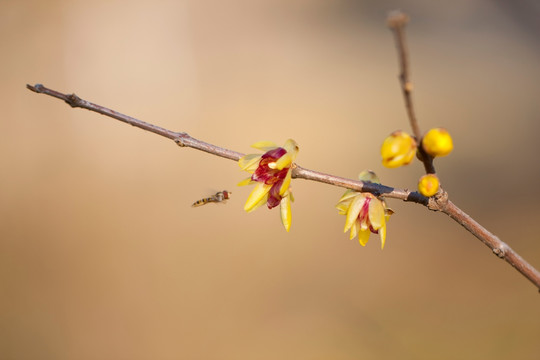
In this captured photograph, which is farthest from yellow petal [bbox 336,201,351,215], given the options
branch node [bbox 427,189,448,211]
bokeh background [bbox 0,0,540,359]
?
bokeh background [bbox 0,0,540,359]

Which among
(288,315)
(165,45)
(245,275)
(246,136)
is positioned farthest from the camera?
(165,45)

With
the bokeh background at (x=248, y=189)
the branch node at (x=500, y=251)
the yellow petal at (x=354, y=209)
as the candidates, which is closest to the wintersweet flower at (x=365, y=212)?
the yellow petal at (x=354, y=209)

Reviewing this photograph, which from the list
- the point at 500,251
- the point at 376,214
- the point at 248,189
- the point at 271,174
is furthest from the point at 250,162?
the point at 248,189

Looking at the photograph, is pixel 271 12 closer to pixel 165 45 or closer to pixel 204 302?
pixel 165 45

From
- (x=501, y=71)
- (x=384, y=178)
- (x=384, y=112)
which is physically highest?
(x=501, y=71)

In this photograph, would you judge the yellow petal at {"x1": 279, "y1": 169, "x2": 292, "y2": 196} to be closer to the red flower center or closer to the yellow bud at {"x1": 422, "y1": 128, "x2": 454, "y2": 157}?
the red flower center

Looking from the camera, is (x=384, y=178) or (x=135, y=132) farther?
(x=135, y=132)

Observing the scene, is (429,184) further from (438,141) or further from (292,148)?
(292,148)

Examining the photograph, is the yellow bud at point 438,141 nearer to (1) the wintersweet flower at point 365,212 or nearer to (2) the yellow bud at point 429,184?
(2) the yellow bud at point 429,184

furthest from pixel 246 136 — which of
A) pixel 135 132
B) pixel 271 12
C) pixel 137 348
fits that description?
pixel 137 348
